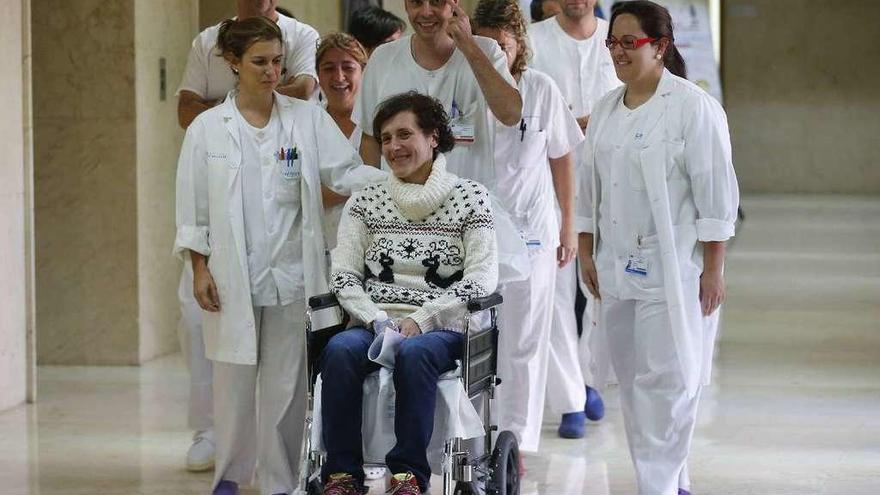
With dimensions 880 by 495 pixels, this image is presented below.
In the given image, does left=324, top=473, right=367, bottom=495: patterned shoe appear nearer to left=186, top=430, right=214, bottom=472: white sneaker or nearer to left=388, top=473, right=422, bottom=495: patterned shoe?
left=388, top=473, right=422, bottom=495: patterned shoe

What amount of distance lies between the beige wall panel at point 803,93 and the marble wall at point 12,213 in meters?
16.6

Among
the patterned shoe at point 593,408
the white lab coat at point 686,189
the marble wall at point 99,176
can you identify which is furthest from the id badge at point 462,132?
the marble wall at point 99,176

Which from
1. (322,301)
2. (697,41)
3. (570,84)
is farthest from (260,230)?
(697,41)

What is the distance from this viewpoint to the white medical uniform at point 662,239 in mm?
5176

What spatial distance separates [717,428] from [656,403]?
182 centimetres

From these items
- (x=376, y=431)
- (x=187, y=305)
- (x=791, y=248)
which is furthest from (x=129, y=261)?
(x=791, y=248)

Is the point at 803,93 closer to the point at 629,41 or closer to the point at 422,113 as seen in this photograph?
the point at 629,41

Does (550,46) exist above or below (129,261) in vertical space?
above

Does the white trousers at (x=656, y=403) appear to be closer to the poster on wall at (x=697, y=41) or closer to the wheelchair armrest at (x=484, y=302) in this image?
the wheelchair armrest at (x=484, y=302)

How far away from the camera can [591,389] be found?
740cm

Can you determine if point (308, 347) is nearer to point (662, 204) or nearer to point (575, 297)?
point (662, 204)

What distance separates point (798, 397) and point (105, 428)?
3215 mm

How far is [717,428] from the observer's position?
7051 millimetres

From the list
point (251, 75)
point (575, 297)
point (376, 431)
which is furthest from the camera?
point (575, 297)
